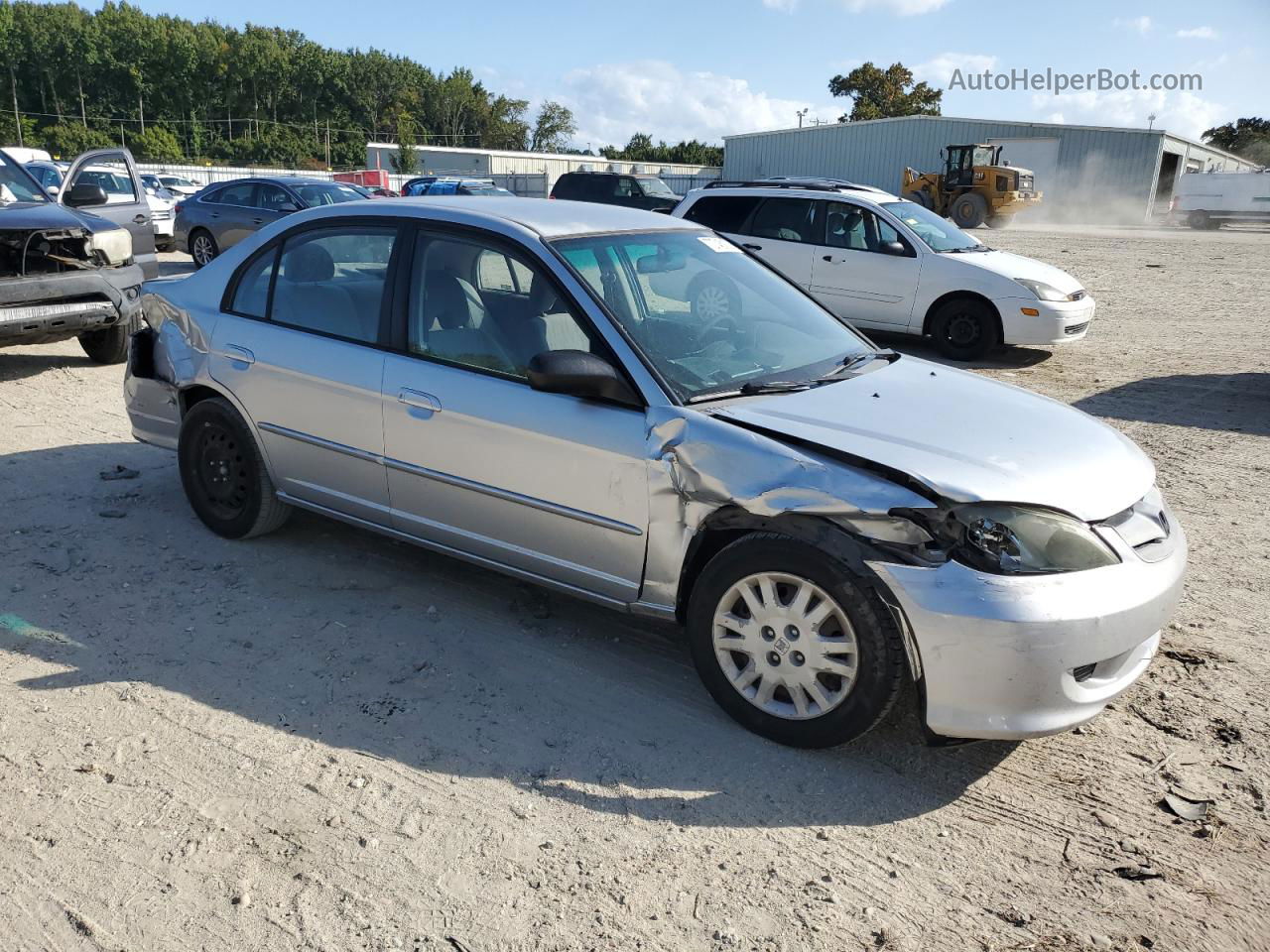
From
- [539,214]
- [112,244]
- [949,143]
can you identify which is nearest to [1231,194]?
[949,143]

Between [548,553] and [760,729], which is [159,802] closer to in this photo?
[548,553]

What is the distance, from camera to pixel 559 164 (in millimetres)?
66938

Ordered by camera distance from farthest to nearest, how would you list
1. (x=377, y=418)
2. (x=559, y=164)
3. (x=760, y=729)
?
(x=559, y=164) < (x=377, y=418) < (x=760, y=729)

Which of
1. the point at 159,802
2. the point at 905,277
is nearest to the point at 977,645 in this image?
the point at 159,802

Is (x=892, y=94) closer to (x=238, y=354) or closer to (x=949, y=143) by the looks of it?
(x=949, y=143)

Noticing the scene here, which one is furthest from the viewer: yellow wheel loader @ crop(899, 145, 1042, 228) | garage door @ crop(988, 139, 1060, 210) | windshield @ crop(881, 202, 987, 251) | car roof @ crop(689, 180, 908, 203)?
garage door @ crop(988, 139, 1060, 210)

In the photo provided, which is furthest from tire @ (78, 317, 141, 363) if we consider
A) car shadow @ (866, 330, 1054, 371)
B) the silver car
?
car shadow @ (866, 330, 1054, 371)

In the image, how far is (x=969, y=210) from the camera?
33.1 m

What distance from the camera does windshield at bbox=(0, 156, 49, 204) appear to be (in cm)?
848

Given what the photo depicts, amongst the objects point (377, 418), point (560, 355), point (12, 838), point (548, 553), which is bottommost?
point (12, 838)

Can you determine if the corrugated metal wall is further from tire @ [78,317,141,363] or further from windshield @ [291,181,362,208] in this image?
tire @ [78,317,141,363]

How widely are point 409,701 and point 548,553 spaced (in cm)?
74

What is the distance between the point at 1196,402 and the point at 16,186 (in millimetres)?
10481

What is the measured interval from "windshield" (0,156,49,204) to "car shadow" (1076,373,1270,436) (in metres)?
9.22
